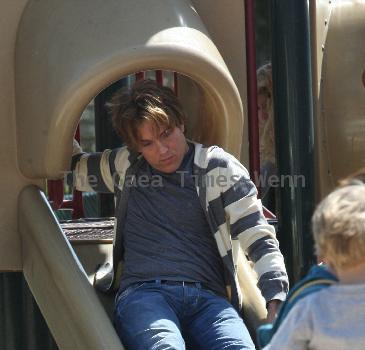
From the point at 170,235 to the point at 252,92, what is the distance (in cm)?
104

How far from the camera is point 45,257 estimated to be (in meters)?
3.13

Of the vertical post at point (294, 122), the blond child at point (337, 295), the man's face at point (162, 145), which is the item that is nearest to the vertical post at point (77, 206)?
the vertical post at point (294, 122)

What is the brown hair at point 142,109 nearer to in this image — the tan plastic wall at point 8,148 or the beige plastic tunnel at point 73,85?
the beige plastic tunnel at point 73,85

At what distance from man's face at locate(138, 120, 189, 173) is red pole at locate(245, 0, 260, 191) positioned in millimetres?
849

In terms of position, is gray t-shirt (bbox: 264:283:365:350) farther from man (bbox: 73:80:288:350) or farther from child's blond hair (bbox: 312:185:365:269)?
man (bbox: 73:80:288:350)

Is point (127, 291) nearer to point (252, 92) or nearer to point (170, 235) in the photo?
point (170, 235)

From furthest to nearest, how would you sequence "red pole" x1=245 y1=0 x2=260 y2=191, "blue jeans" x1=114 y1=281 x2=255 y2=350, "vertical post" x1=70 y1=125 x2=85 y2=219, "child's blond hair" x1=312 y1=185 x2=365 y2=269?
"vertical post" x1=70 y1=125 x2=85 y2=219, "red pole" x1=245 y1=0 x2=260 y2=191, "blue jeans" x1=114 y1=281 x2=255 y2=350, "child's blond hair" x1=312 y1=185 x2=365 y2=269

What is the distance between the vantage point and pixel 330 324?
2.01m

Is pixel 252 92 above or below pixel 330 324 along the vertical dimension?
above

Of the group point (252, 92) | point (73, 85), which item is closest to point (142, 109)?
point (73, 85)

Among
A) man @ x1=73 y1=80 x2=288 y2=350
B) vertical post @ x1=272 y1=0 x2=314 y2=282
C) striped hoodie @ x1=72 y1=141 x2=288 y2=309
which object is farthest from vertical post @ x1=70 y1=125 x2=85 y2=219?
man @ x1=73 y1=80 x2=288 y2=350

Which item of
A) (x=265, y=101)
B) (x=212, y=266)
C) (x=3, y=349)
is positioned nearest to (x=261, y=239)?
(x=212, y=266)

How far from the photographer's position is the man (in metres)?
2.84

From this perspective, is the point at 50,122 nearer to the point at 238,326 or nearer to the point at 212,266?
the point at 212,266
